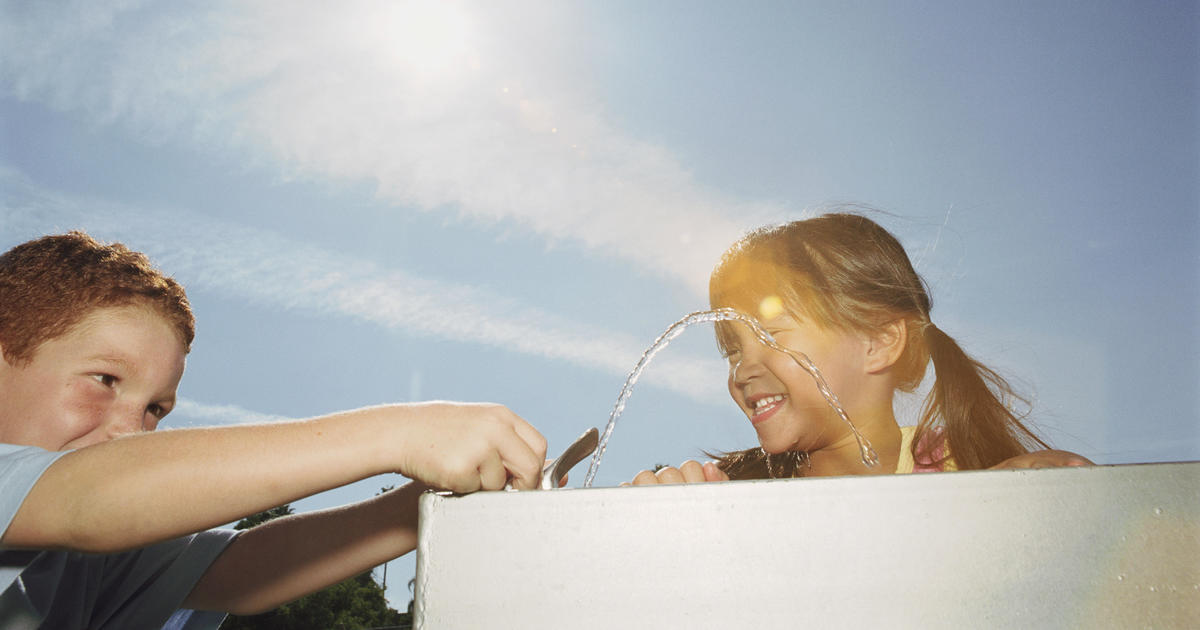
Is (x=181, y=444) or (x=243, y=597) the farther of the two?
(x=243, y=597)

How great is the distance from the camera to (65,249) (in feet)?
6.03

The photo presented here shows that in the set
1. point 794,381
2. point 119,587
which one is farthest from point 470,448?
point 794,381

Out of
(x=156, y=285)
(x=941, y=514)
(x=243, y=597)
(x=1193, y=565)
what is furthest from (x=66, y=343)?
(x=1193, y=565)

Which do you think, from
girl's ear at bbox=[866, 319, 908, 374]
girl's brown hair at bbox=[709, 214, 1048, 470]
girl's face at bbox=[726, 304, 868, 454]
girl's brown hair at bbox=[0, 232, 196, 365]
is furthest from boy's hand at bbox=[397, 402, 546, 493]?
girl's ear at bbox=[866, 319, 908, 374]

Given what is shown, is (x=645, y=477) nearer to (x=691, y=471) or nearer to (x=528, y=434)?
A: (x=691, y=471)

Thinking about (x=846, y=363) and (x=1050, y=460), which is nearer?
(x=1050, y=460)

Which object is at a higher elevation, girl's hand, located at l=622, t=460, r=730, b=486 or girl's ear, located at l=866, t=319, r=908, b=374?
girl's ear, located at l=866, t=319, r=908, b=374

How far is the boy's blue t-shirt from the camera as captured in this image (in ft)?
5.41

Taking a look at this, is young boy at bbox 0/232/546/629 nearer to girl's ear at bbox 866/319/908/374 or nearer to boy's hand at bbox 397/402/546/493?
boy's hand at bbox 397/402/546/493

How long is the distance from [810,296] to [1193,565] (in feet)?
8.67

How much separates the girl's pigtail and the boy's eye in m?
2.65

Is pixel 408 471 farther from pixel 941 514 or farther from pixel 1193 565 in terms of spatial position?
pixel 1193 565

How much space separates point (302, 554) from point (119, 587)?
577mm

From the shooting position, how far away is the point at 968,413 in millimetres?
2967
